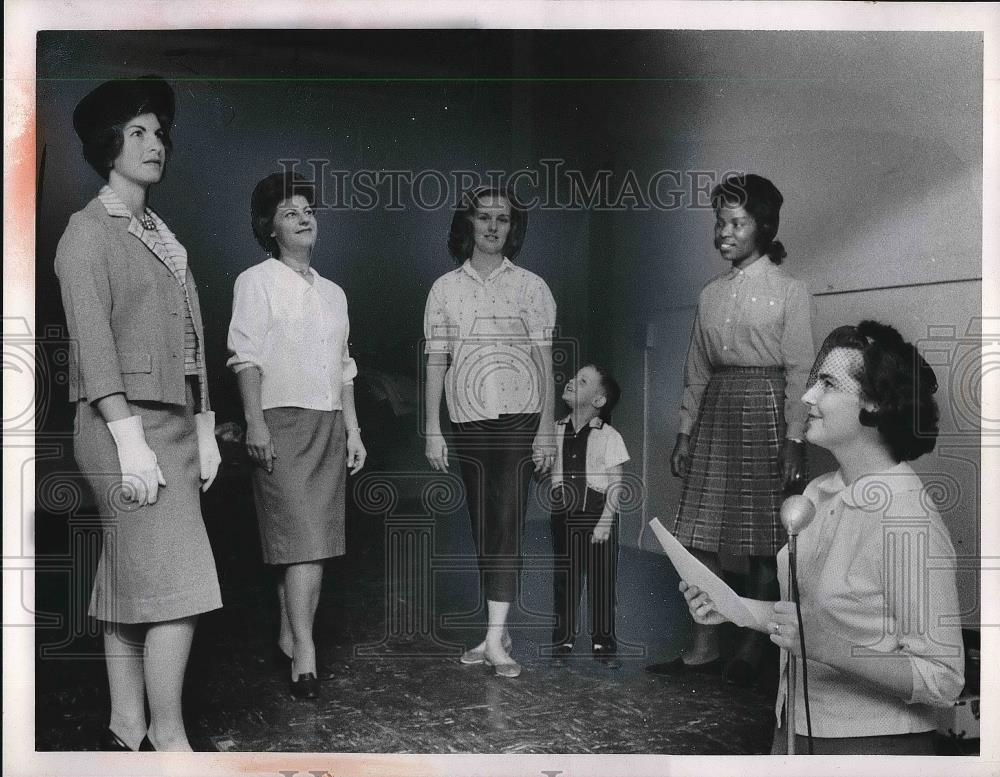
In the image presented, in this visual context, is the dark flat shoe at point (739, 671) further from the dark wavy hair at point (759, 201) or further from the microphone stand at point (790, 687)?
the dark wavy hair at point (759, 201)

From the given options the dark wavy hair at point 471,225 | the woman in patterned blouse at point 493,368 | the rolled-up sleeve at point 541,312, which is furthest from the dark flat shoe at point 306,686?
the dark wavy hair at point 471,225

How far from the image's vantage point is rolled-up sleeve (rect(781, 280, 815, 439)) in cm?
306

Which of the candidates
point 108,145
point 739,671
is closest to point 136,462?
point 108,145

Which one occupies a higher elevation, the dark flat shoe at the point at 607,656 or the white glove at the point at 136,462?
the white glove at the point at 136,462

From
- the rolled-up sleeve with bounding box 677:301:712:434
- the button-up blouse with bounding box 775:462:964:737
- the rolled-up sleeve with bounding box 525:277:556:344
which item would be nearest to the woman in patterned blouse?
the rolled-up sleeve with bounding box 525:277:556:344

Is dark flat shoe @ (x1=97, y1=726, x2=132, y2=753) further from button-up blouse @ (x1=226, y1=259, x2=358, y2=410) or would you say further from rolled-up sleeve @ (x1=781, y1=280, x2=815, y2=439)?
rolled-up sleeve @ (x1=781, y1=280, x2=815, y2=439)

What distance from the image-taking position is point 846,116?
3068 mm

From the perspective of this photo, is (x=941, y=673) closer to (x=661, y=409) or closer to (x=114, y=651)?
(x=661, y=409)

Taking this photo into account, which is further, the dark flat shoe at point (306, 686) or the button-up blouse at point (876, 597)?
the dark flat shoe at point (306, 686)

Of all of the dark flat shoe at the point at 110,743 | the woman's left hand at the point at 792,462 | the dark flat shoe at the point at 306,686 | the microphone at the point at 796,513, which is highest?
the woman's left hand at the point at 792,462

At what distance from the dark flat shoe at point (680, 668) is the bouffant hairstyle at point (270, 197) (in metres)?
1.67

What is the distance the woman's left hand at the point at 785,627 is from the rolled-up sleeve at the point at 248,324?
1.69 m

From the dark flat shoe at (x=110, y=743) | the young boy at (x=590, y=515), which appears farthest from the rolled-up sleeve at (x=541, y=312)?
the dark flat shoe at (x=110, y=743)

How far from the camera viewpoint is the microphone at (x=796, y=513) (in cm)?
305
